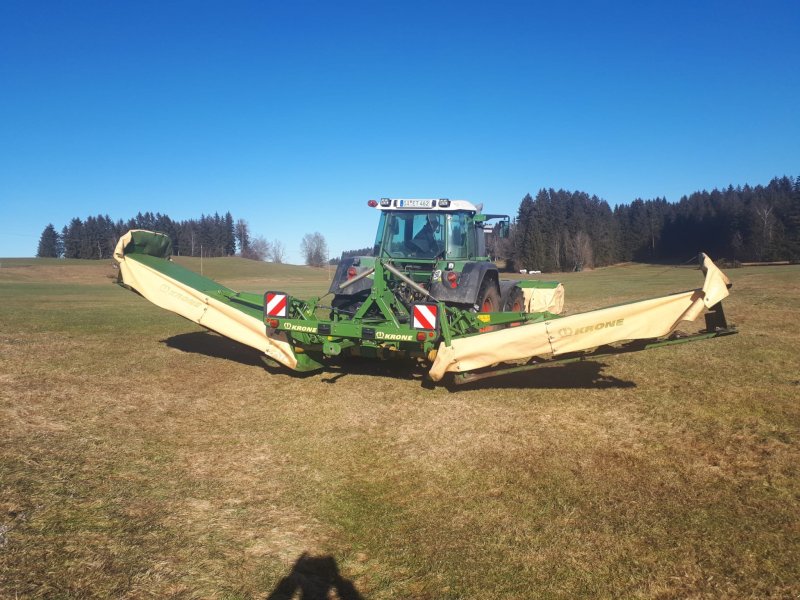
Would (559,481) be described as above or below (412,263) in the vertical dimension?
below

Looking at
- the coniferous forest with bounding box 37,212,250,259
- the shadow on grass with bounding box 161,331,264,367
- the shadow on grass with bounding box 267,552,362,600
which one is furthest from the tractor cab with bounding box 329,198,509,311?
the coniferous forest with bounding box 37,212,250,259

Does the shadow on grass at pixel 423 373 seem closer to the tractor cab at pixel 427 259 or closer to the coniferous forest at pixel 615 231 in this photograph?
the tractor cab at pixel 427 259

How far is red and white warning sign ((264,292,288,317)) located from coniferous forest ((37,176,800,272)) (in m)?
55.5

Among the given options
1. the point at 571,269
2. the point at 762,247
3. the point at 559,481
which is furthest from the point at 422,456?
the point at 571,269

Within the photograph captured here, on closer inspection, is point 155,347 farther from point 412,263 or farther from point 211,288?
point 412,263

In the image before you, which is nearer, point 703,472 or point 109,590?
Result: point 109,590

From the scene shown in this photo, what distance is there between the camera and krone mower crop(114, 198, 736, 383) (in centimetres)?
594

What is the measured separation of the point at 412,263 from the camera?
8.62 metres

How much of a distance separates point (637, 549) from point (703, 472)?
1.50m

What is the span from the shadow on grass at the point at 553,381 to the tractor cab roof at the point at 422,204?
108 inches

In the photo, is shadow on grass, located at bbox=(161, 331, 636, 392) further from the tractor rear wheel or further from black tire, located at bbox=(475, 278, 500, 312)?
A: the tractor rear wheel

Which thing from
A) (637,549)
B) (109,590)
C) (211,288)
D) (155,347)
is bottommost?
(637,549)

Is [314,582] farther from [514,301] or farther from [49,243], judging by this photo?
[49,243]

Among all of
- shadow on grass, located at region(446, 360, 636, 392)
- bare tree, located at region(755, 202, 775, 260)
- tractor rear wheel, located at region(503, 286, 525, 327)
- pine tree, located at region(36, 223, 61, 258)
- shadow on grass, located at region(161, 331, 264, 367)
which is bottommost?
shadow on grass, located at region(446, 360, 636, 392)
